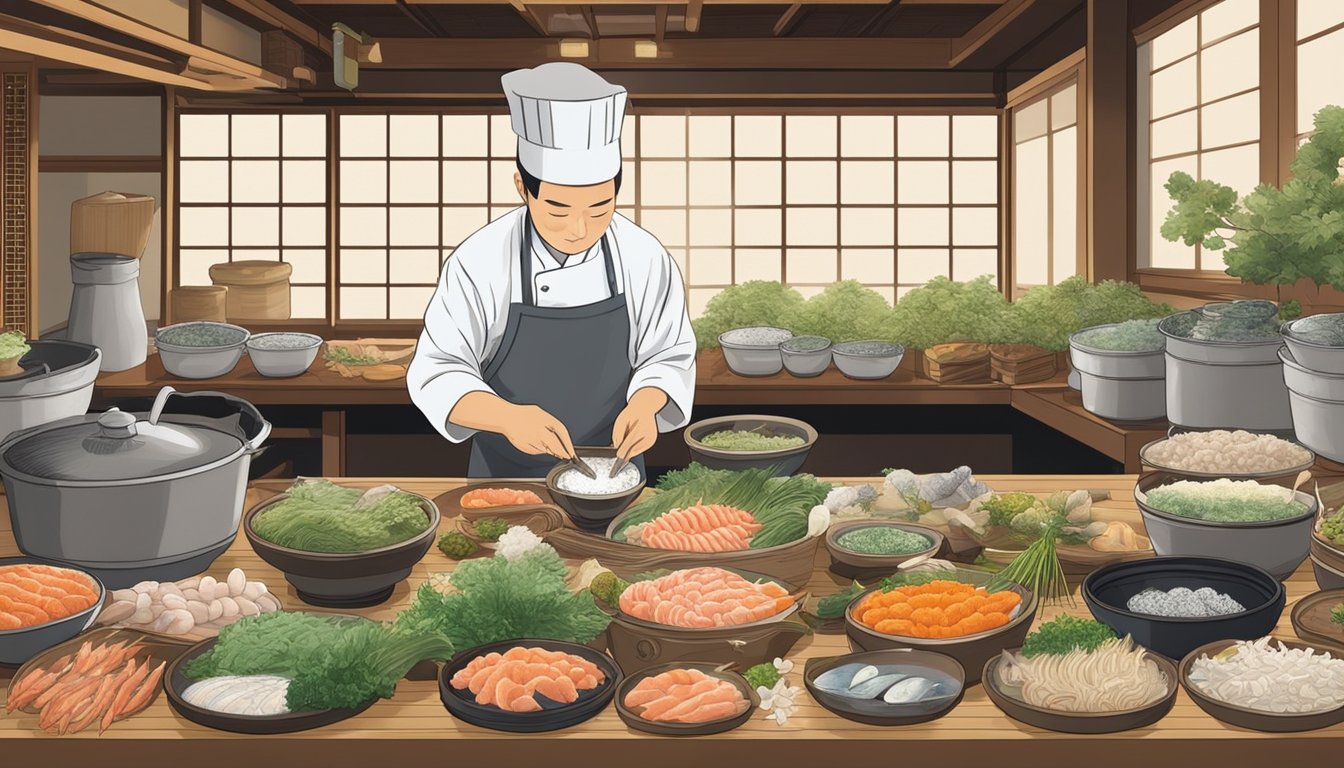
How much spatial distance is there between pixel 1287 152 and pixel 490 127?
5771 mm

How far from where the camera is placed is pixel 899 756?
4.56ft

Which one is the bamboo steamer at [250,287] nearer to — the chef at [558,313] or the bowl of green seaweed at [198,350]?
the bowl of green seaweed at [198,350]

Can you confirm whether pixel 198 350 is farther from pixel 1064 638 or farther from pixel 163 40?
pixel 1064 638

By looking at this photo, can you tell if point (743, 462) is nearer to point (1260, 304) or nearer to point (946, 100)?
point (1260, 304)

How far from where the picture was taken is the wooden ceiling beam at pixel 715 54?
24.8ft

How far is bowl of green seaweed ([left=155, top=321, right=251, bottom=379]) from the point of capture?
186 inches

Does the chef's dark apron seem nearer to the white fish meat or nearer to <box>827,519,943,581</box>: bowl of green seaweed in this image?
<box>827,519,943,581</box>: bowl of green seaweed

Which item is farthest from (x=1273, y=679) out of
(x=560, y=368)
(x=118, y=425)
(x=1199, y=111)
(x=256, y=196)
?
(x=256, y=196)

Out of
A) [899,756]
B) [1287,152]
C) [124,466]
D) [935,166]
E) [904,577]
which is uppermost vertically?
[935,166]

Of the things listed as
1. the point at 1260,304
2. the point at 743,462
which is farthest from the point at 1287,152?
the point at 743,462

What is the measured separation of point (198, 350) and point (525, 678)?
3.79 meters

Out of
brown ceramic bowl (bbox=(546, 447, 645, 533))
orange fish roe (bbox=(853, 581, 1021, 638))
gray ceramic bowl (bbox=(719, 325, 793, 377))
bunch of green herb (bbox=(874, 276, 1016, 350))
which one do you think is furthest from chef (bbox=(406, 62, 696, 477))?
bunch of green herb (bbox=(874, 276, 1016, 350))

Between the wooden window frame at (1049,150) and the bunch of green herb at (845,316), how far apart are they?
1.29 meters

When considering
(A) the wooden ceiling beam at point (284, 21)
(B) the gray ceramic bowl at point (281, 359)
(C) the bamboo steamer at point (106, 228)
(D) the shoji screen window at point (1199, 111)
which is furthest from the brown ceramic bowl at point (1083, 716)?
(C) the bamboo steamer at point (106, 228)
